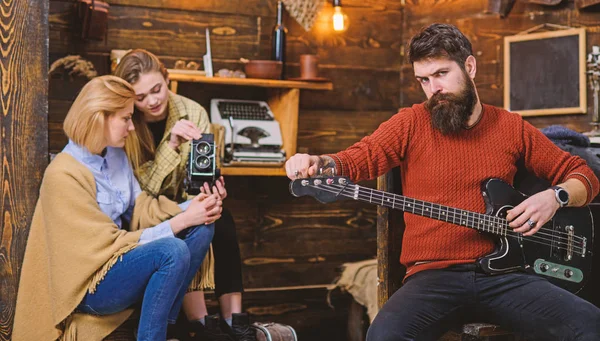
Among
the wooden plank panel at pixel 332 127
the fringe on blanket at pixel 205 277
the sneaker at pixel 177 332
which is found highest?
the wooden plank panel at pixel 332 127

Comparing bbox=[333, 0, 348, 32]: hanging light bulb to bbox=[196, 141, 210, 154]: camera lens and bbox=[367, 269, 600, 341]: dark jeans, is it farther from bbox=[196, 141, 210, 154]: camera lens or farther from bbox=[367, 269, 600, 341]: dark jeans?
bbox=[367, 269, 600, 341]: dark jeans

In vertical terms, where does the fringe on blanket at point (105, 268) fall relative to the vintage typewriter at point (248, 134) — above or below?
below

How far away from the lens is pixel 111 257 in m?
2.76

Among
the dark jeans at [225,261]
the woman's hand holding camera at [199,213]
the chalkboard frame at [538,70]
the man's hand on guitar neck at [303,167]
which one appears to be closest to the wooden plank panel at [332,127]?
the chalkboard frame at [538,70]

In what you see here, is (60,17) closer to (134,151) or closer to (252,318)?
→ (134,151)

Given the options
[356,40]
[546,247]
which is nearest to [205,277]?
[546,247]

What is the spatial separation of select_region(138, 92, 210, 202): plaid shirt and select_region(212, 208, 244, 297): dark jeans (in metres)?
0.24

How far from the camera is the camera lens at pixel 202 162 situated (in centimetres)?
307

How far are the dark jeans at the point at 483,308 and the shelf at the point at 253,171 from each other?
1557 millimetres

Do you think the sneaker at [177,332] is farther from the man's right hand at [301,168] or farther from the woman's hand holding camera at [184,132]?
the man's right hand at [301,168]

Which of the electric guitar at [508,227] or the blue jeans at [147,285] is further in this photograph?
the blue jeans at [147,285]

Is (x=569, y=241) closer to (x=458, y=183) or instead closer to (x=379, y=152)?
(x=458, y=183)

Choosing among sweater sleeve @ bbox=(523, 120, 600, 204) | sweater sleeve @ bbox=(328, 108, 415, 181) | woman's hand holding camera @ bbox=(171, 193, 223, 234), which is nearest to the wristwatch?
sweater sleeve @ bbox=(523, 120, 600, 204)

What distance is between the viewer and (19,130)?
2889 mm
